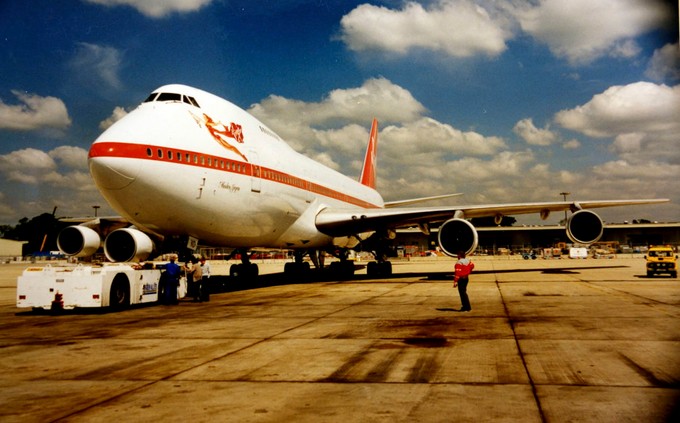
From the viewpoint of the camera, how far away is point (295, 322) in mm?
10172

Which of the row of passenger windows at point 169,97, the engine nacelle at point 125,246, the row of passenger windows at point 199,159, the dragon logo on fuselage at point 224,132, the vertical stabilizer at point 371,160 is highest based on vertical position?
the vertical stabilizer at point 371,160

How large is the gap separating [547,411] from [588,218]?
19998 millimetres

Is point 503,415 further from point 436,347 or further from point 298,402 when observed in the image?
point 436,347

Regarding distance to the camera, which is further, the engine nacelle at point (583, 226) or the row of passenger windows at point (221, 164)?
the engine nacelle at point (583, 226)

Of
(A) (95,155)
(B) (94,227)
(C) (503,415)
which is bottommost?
(C) (503,415)

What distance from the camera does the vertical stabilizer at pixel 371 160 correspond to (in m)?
37.3

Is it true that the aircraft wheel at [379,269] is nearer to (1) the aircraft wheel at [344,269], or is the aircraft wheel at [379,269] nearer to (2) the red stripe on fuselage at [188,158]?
(1) the aircraft wheel at [344,269]

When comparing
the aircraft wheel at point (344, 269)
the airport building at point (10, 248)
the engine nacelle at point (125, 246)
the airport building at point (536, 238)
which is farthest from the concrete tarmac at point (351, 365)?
the airport building at point (10, 248)

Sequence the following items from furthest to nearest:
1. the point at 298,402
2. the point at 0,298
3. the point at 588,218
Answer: the point at 588,218, the point at 0,298, the point at 298,402

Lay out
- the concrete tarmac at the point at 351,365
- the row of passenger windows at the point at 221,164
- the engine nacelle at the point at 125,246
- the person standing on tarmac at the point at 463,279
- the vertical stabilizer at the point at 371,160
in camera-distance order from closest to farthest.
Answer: the concrete tarmac at the point at 351,365
the person standing on tarmac at the point at 463,279
the row of passenger windows at the point at 221,164
the engine nacelle at the point at 125,246
the vertical stabilizer at the point at 371,160

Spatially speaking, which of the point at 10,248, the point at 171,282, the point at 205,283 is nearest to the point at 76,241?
the point at 171,282

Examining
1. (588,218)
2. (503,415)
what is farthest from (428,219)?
(503,415)

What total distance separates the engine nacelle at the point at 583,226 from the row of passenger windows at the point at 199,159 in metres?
14.2

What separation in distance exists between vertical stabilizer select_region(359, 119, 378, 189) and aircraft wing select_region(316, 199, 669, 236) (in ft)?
46.7
